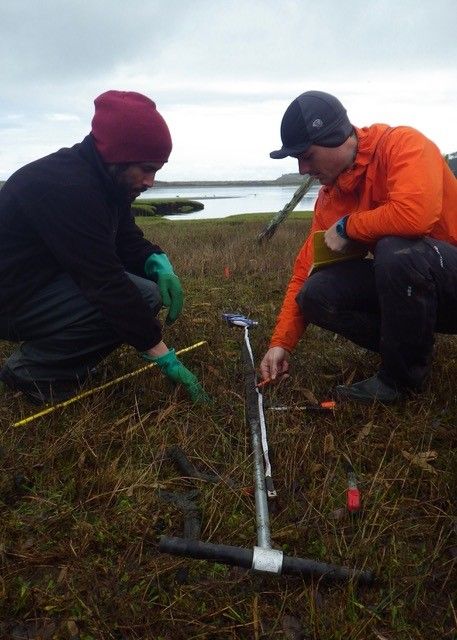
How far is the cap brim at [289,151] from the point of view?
2.59 m

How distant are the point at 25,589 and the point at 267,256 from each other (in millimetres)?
6051

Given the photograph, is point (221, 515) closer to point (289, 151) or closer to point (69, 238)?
point (69, 238)

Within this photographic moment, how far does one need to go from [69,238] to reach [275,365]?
129 centimetres

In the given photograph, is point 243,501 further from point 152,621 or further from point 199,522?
point 152,621

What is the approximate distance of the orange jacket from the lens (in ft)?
7.83

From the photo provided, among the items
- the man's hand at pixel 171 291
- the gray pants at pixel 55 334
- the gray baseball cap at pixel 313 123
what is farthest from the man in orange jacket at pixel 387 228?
the gray pants at pixel 55 334

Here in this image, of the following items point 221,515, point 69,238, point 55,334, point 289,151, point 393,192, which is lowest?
point 221,515

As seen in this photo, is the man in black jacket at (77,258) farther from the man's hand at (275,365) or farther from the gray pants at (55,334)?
the man's hand at (275,365)

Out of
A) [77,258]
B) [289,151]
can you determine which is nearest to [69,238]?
[77,258]

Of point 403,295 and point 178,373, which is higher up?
point 403,295

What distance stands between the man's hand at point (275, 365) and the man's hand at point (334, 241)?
65cm

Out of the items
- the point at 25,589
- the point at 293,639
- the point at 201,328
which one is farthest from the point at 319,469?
the point at 201,328

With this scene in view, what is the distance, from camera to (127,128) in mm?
2449

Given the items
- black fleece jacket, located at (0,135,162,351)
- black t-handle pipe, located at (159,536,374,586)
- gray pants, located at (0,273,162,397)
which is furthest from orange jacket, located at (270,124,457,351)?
black t-handle pipe, located at (159,536,374,586)
